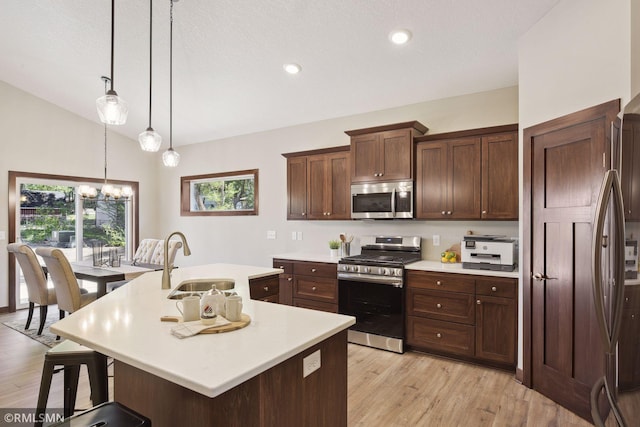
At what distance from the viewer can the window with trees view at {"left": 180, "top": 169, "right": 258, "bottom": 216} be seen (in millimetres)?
5664

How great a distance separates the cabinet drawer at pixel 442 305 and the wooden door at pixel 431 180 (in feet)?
2.67

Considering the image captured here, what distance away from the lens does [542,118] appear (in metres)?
2.74

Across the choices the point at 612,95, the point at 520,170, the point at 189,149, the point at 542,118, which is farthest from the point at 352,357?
the point at 189,149

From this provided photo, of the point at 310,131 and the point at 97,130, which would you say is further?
the point at 97,130

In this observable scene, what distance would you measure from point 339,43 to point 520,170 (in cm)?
195

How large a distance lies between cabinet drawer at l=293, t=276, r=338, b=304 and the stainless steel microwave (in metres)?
0.83

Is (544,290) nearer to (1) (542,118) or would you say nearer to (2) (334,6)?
(1) (542,118)

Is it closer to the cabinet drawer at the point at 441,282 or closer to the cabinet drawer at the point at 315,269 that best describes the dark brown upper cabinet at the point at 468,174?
the cabinet drawer at the point at 441,282

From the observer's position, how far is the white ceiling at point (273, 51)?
2805mm

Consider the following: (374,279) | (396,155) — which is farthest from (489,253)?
(396,155)

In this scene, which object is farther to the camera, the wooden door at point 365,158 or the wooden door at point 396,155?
the wooden door at point 365,158

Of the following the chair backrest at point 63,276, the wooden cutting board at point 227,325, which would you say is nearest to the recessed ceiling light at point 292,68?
the wooden cutting board at point 227,325

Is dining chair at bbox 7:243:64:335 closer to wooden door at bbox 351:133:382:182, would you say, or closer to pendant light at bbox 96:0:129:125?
pendant light at bbox 96:0:129:125

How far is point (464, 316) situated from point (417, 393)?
2.88ft
